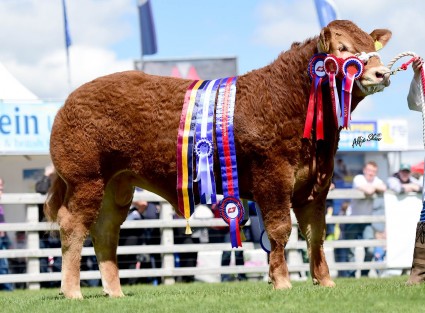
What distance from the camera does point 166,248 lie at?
13070 millimetres

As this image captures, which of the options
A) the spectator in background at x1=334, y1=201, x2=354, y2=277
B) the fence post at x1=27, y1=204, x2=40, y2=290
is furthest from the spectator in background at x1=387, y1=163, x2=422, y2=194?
the fence post at x1=27, y1=204, x2=40, y2=290

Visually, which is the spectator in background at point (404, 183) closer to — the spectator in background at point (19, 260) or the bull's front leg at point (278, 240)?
the spectator in background at point (19, 260)

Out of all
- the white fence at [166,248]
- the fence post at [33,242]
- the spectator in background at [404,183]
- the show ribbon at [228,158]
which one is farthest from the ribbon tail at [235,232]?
the spectator in background at [404,183]

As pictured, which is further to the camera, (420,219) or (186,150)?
(186,150)

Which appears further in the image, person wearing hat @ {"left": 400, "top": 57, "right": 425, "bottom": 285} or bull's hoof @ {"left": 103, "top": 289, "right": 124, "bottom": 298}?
bull's hoof @ {"left": 103, "top": 289, "right": 124, "bottom": 298}

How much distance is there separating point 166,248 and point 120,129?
5845mm

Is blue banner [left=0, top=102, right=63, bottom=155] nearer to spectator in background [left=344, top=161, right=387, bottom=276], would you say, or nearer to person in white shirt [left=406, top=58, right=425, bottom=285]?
spectator in background [left=344, top=161, right=387, bottom=276]

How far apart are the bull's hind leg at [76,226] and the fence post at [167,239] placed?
562 cm

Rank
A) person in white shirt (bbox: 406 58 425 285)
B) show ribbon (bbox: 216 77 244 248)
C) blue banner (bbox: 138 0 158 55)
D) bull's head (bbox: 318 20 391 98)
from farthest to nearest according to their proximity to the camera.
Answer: blue banner (bbox: 138 0 158 55), show ribbon (bbox: 216 77 244 248), person in white shirt (bbox: 406 58 425 285), bull's head (bbox: 318 20 391 98)

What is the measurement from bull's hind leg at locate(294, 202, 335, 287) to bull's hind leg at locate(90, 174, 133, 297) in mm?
1691

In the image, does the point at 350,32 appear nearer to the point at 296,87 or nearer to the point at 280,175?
the point at 296,87

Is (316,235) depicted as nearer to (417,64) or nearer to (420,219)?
(420,219)

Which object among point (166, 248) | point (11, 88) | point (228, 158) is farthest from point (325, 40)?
point (11, 88)

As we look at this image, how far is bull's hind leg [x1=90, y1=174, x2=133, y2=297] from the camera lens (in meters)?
7.82
